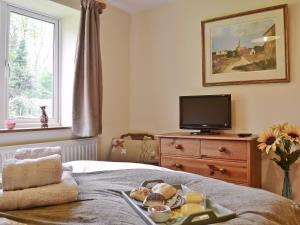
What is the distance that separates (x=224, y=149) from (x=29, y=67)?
2131 millimetres

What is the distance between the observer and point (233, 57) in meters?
2.91

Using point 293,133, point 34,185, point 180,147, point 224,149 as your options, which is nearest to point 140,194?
point 34,185

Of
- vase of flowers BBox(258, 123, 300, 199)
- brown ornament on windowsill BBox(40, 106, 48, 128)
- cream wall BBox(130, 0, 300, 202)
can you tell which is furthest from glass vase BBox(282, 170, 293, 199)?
brown ornament on windowsill BBox(40, 106, 48, 128)

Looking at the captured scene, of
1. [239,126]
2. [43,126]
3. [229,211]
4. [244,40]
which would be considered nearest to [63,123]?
[43,126]

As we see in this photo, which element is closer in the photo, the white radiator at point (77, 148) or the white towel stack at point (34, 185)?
the white towel stack at point (34, 185)

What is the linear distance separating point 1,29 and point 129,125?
1855 millimetres

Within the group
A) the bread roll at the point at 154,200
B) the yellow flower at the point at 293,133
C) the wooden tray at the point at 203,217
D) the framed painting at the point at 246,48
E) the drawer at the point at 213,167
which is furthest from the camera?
the framed painting at the point at 246,48

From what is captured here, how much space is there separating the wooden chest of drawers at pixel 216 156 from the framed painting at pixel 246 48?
28.7 inches

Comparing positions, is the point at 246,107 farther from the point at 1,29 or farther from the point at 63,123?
the point at 1,29

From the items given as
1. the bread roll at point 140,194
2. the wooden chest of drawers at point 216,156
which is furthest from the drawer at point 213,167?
the bread roll at point 140,194

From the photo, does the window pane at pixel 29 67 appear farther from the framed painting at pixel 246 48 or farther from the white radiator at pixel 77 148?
the framed painting at pixel 246 48

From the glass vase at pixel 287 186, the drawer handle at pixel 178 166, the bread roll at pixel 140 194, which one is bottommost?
the glass vase at pixel 287 186

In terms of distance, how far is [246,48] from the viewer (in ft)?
9.30

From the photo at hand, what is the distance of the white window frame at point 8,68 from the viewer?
256 centimetres
